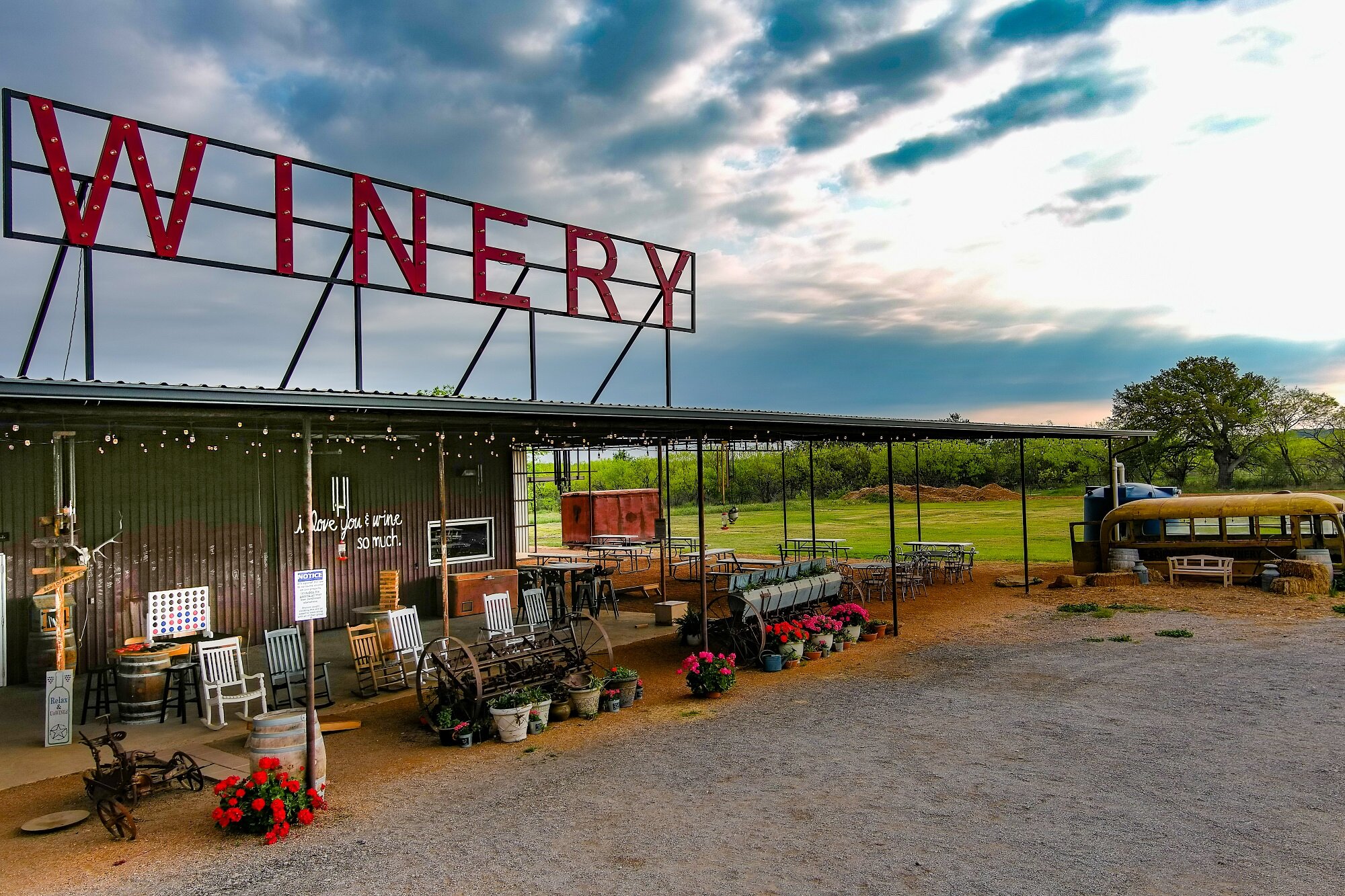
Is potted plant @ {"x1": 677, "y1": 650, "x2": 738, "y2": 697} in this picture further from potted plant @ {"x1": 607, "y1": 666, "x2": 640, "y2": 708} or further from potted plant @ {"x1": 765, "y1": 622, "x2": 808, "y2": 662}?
potted plant @ {"x1": 765, "y1": 622, "x2": 808, "y2": 662}

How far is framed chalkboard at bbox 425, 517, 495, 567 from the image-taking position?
15.3 m

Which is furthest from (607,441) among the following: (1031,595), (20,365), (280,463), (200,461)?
(20,365)

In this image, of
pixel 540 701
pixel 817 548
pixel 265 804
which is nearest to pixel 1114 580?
pixel 817 548

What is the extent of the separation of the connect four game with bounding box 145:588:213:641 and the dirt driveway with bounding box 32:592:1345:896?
4.27 meters

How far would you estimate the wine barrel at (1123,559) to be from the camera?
17703mm

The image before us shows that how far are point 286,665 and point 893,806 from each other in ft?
21.4

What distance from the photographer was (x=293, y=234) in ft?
32.9

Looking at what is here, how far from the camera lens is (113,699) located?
971 cm

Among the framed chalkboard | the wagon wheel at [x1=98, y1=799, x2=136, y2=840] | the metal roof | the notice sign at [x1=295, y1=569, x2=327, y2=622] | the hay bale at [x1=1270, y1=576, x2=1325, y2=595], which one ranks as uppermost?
the metal roof

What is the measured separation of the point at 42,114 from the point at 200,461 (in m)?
5.58

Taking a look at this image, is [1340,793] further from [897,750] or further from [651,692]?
[651,692]

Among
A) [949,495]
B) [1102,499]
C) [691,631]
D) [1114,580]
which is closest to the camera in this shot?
[691,631]

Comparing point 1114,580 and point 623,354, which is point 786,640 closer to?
point 623,354

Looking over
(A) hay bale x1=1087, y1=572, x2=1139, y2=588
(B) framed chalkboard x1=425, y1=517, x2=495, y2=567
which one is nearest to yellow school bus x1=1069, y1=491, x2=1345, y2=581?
(A) hay bale x1=1087, y1=572, x2=1139, y2=588
